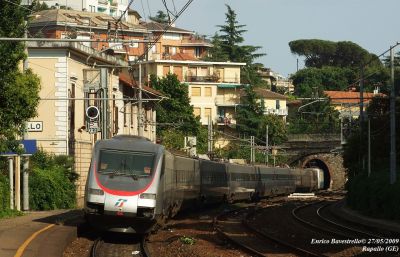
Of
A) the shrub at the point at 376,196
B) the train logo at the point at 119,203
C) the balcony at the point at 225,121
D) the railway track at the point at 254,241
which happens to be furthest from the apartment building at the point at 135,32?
the train logo at the point at 119,203

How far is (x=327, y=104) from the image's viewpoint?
98.6 meters

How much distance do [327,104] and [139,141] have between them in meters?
76.1

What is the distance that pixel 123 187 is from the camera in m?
22.5

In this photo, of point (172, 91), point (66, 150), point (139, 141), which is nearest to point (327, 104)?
point (172, 91)

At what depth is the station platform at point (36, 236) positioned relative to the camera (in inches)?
742

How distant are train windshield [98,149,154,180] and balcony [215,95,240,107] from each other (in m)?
84.9

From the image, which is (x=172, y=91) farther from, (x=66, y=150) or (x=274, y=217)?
(x=274, y=217)

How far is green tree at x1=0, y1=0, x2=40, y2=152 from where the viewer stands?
26094 millimetres

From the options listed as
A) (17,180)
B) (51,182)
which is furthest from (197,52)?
(17,180)

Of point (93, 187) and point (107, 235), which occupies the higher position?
point (93, 187)

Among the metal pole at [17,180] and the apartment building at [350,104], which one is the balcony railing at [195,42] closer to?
the apartment building at [350,104]

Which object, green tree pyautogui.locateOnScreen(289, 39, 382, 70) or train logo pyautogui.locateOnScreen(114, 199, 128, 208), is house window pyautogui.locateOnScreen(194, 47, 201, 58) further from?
train logo pyautogui.locateOnScreen(114, 199, 128, 208)

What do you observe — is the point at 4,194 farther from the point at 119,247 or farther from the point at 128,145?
the point at 119,247

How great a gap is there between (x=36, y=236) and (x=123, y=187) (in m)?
2.58
